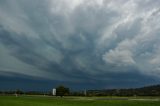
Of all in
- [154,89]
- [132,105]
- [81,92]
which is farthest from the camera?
[154,89]

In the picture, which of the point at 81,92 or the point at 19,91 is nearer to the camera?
the point at 81,92

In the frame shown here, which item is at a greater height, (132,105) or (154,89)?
(154,89)

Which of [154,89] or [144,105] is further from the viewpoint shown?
[154,89]

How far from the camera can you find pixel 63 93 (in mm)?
124500

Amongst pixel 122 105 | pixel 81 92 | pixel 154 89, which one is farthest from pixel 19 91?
pixel 122 105

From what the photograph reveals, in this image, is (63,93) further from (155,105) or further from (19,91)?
(155,105)

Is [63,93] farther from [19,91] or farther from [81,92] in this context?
[19,91]

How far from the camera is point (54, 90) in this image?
125 meters

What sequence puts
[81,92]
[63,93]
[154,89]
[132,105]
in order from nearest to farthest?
[132,105] < [63,93] < [81,92] < [154,89]

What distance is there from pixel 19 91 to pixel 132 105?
112m

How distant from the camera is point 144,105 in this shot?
5956 cm

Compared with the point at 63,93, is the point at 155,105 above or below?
below

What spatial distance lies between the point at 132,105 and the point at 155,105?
13.7 feet

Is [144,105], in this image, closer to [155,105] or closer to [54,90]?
[155,105]
